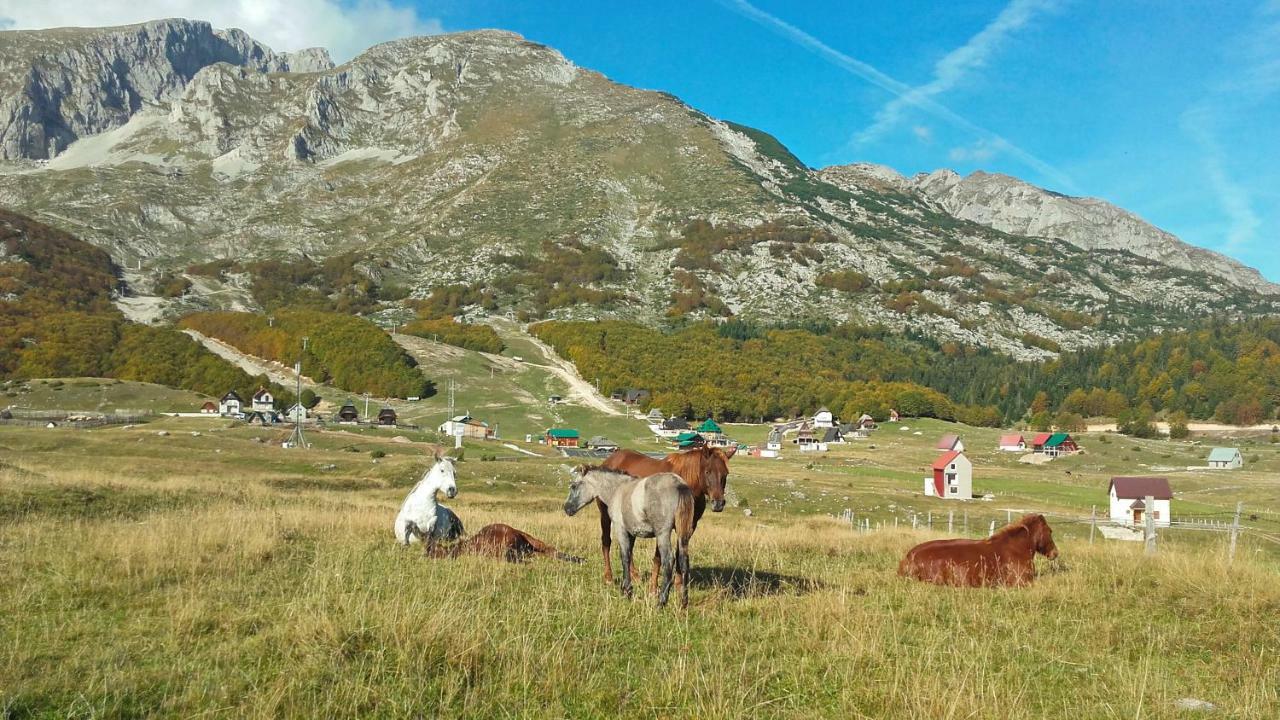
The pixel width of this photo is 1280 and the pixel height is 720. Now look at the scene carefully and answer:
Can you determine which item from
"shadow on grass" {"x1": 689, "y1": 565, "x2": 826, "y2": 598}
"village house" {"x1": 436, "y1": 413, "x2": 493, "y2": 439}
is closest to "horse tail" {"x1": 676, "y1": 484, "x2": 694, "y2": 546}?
"shadow on grass" {"x1": 689, "y1": 565, "x2": 826, "y2": 598}

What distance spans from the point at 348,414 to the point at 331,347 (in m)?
44.8

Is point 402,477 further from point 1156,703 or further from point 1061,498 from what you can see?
point 1061,498

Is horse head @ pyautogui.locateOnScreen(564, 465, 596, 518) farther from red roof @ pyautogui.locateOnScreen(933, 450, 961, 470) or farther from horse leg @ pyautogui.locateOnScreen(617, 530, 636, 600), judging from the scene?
red roof @ pyautogui.locateOnScreen(933, 450, 961, 470)

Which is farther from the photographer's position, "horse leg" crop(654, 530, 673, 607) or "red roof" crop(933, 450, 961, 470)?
"red roof" crop(933, 450, 961, 470)

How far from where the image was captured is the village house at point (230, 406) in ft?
360

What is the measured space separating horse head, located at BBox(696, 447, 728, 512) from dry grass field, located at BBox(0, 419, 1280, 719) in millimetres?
1506

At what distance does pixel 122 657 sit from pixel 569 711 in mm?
4421

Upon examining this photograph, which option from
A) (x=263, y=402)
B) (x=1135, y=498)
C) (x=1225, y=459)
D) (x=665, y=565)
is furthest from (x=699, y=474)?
(x=1225, y=459)

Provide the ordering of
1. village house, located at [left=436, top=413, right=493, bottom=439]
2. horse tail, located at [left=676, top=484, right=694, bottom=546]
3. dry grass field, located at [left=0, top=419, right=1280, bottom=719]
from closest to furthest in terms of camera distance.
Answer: dry grass field, located at [left=0, top=419, right=1280, bottom=719]
horse tail, located at [left=676, top=484, right=694, bottom=546]
village house, located at [left=436, top=413, right=493, bottom=439]

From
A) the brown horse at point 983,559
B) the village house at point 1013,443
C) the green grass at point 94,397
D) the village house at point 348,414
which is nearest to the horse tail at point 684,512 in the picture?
the brown horse at point 983,559

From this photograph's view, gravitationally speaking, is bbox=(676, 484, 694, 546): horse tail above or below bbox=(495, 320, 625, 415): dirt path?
below

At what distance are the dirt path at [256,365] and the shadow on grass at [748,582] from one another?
148809 millimetres

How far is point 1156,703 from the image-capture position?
624 centimetres

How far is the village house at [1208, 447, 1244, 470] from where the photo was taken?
11519 cm
